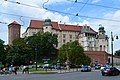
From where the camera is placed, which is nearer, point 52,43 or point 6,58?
point 6,58

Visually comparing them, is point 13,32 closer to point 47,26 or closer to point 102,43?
point 47,26

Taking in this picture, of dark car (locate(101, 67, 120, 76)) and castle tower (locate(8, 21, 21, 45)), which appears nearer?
dark car (locate(101, 67, 120, 76))

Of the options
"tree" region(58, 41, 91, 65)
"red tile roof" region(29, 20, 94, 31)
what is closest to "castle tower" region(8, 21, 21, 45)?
"red tile roof" region(29, 20, 94, 31)

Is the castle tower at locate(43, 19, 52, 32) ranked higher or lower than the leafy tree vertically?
higher

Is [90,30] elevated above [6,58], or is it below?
above

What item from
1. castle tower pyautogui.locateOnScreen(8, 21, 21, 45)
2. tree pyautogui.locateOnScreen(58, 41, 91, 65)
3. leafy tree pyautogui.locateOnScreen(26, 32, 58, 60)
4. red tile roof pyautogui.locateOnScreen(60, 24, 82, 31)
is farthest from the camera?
red tile roof pyautogui.locateOnScreen(60, 24, 82, 31)

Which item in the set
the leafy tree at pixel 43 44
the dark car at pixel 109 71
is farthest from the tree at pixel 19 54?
the dark car at pixel 109 71

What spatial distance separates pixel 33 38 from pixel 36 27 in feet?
86.8

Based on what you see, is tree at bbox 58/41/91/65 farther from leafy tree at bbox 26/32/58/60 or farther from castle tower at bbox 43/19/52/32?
castle tower at bbox 43/19/52/32

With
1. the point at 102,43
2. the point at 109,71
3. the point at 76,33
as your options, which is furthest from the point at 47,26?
the point at 109,71

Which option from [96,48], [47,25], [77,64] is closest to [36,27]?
[47,25]

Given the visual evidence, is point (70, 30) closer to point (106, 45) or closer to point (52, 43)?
point (106, 45)

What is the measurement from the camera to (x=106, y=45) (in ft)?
522

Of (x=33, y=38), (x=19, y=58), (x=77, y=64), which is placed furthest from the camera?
(x=33, y=38)
